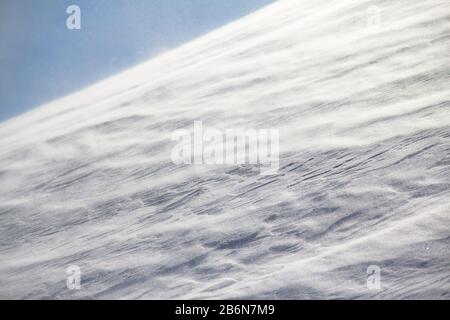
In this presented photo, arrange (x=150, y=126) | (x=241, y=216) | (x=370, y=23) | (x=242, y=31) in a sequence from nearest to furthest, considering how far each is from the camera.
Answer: (x=241, y=216) → (x=150, y=126) → (x=370, y=23) → (x=242, y=31)

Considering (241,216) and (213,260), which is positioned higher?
(241,216)

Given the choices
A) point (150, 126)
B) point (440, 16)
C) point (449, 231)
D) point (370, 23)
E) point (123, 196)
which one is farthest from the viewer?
point (370, 23)

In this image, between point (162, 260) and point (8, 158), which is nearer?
point (162, 260)

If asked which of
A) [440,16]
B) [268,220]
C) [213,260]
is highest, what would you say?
[440,16]

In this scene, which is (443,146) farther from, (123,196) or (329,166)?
(123,196)

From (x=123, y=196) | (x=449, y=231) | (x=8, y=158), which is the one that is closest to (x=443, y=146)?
(x=449, y=231)

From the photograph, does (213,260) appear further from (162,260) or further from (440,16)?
(440,16)
